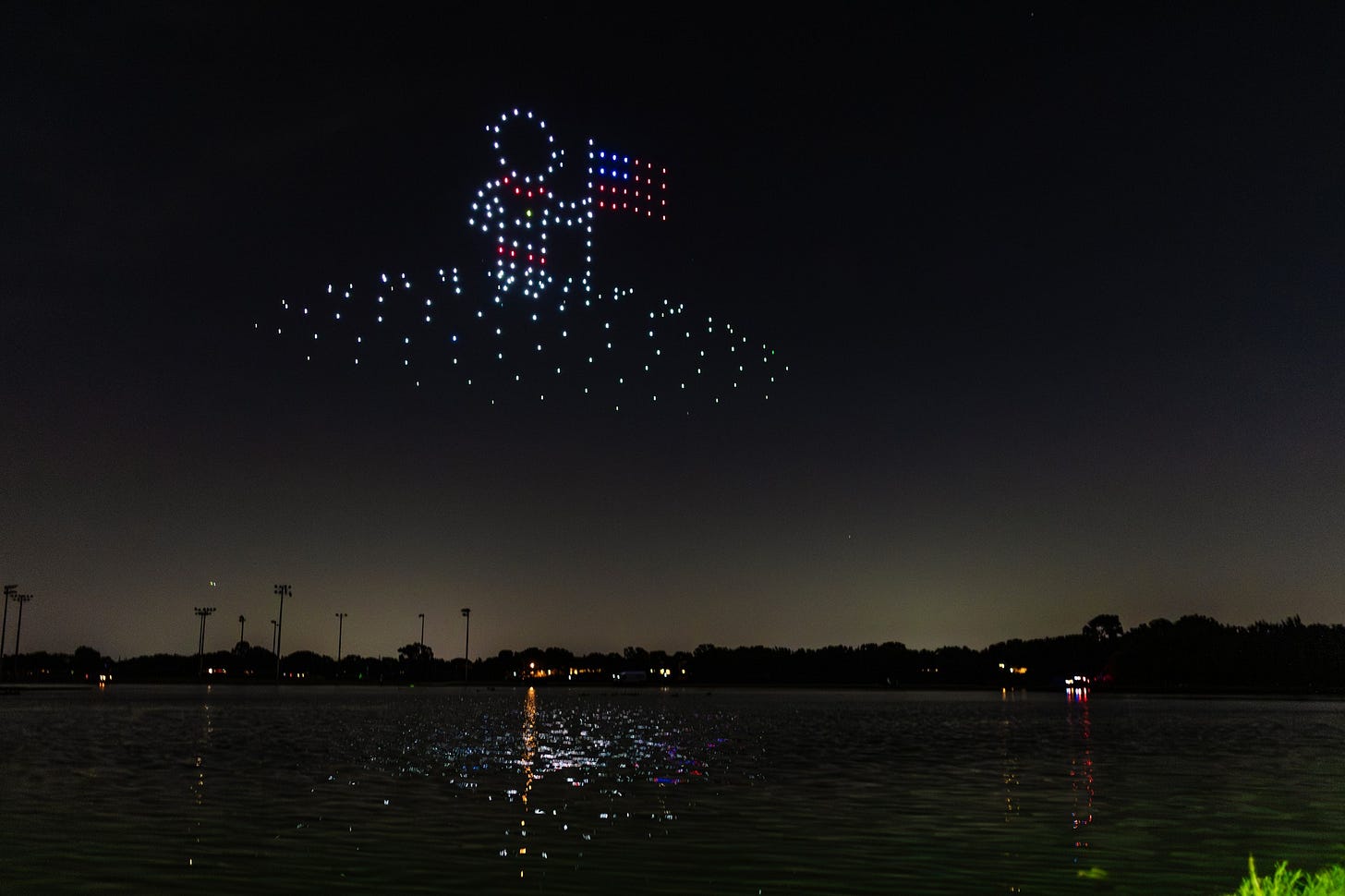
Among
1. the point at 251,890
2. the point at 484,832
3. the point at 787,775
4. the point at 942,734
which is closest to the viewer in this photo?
the point at 251,890

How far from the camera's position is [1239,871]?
23094 mm

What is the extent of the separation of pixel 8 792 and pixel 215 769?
8625mm

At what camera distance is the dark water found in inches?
877

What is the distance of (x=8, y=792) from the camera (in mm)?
34781

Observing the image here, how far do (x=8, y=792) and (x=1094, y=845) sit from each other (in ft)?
97.4

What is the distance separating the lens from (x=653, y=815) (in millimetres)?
31172

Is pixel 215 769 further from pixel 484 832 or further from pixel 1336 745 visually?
pixel 1336 745

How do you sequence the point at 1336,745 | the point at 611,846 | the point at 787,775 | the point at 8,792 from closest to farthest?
1. the point at 611,846
2. the point at 8,792
3. the point at 787,775
4. the point at 1336,745

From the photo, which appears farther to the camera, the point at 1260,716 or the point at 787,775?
the point at 1260,716

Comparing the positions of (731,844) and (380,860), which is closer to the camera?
(380,860)

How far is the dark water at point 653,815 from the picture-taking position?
73.1ft

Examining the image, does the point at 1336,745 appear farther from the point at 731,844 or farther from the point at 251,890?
the point at 251,890

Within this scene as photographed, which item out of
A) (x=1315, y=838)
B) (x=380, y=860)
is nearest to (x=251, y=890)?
(x=380, y=860)

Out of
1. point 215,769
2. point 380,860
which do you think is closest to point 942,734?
point 215,769
